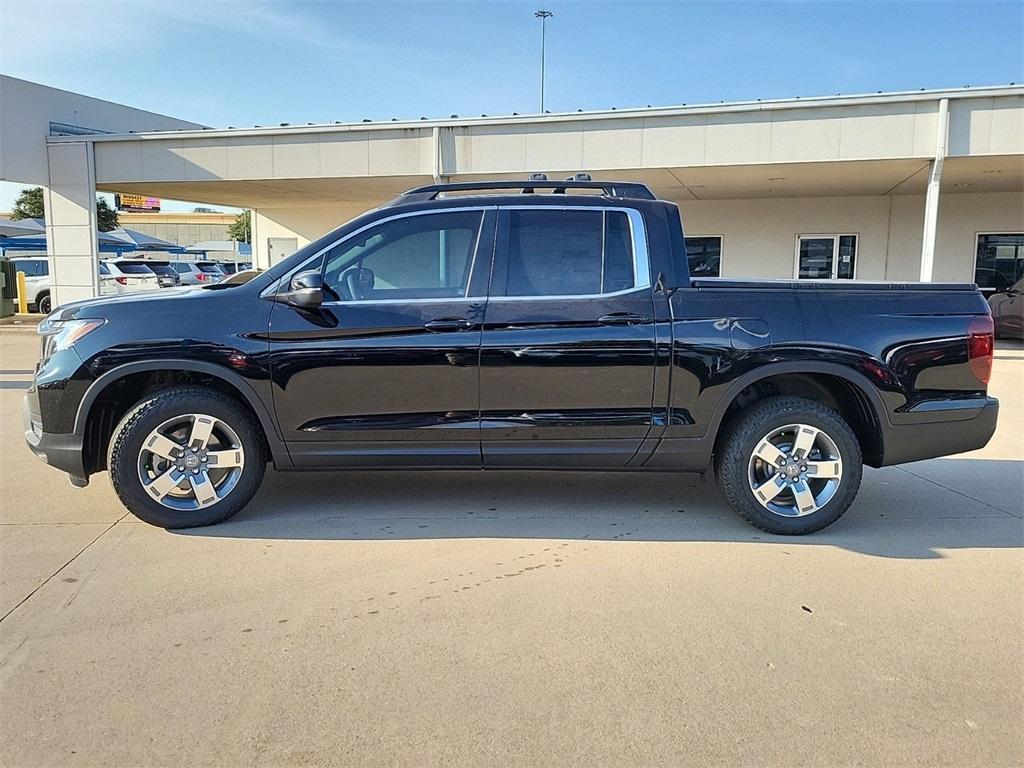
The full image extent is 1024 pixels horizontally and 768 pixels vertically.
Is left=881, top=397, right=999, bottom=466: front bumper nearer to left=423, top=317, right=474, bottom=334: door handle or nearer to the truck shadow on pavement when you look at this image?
the truck shadow on pavement

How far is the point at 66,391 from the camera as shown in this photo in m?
4.48

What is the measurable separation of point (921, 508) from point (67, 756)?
5.05m

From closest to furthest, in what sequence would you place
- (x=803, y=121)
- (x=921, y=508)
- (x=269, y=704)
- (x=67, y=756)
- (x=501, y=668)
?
(x=67, y=756)
(x=269, y=704)
(x=501, y=668)
(x=921, y=508)
(x=803, y=121)

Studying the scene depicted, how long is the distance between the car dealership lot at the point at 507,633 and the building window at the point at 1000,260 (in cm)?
1414

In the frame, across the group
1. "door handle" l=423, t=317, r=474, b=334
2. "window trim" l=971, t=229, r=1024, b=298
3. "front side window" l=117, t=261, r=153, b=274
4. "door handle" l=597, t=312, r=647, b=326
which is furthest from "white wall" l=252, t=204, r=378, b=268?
"door handle" l=597, t=312, r=647, b=326

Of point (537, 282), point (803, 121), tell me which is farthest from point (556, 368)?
point (803, 121)

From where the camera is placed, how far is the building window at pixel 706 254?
18.5 meters

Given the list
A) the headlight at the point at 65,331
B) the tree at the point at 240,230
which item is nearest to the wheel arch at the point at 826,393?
the headlight at the point at 65,331

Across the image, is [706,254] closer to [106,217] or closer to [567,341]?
[567,341]

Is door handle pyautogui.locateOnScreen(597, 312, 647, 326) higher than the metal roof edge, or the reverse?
the metal roof edge

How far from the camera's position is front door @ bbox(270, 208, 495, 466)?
449cm

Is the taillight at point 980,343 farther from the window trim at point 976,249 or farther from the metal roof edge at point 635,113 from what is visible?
the window trim at point 976,249

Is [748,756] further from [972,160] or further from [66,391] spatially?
[972,160]

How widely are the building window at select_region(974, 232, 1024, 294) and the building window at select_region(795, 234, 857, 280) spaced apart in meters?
2.61
